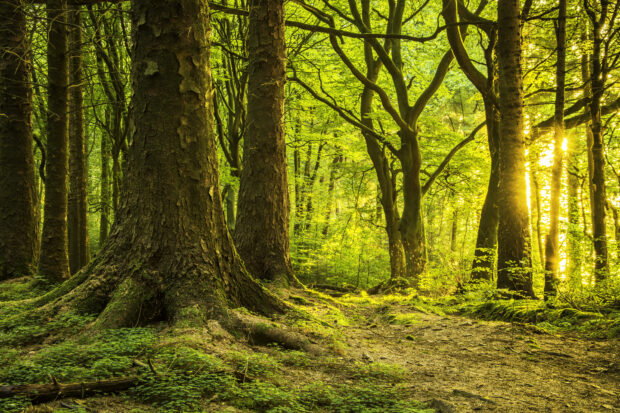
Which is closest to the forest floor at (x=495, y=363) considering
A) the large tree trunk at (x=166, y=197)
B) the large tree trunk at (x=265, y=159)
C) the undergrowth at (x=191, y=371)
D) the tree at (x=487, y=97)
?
the undergrowth at (x=191, y=371)

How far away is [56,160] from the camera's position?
6.95 meters

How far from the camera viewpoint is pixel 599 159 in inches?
363

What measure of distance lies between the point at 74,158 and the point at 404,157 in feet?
29.3

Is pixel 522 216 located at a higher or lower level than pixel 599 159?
lower

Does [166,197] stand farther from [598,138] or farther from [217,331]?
[598,138]

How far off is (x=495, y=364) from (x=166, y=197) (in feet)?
13.2

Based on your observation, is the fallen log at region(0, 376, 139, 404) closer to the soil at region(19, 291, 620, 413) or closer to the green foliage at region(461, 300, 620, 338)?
the soil at region(19, 291, 620, 413)

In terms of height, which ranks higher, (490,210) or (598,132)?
(598,132)

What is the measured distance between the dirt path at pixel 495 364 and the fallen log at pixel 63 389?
2.22 meters

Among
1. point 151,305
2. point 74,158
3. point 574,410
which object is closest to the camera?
point 574,410

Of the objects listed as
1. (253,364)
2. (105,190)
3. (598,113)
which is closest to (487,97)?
(598,113)

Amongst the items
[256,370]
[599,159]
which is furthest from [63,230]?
[599,159]

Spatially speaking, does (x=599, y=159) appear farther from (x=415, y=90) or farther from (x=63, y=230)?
(x=63, y=230)

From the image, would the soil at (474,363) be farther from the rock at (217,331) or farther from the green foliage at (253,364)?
the green foliage at (253,364)
